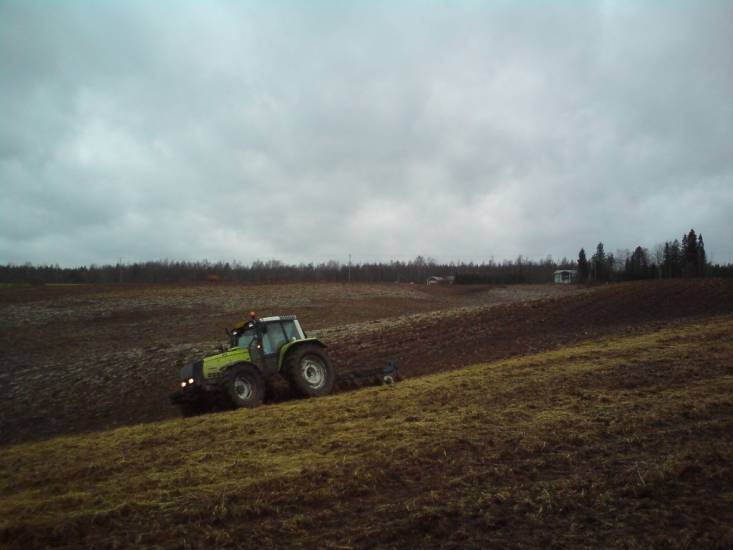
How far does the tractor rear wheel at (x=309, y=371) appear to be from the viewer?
13.9 metres

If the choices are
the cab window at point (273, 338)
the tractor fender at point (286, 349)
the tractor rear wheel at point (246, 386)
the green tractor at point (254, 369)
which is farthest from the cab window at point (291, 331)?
the tractor rear wheel at point (246, 386)

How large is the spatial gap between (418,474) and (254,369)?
7.36 m

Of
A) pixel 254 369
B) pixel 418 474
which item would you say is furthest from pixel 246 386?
pixel 418 474

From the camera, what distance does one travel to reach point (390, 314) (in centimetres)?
4053

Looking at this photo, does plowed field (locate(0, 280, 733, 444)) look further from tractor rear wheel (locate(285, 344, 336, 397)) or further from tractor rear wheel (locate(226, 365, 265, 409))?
tractor rear wheel (locate(226, 365, 265, 409))

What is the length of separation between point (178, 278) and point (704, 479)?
339ft

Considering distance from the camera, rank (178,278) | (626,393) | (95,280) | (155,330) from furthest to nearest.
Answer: (178,278), (95,280), (155,330), (626,393)

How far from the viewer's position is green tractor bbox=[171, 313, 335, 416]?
41.4ft

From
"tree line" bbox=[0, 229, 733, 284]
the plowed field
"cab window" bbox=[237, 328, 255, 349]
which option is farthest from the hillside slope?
"tree line" bbox=[0, 229, 733, 284]

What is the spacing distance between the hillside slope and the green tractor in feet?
4.38

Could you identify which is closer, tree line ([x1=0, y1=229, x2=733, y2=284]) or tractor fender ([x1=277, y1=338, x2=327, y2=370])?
tractor fender ([x1=277, y1=338, x2=327, y2=370])

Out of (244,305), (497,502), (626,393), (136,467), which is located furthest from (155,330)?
(497,502)

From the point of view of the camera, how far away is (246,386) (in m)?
13.1

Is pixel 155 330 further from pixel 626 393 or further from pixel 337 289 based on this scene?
pixel 626 393
